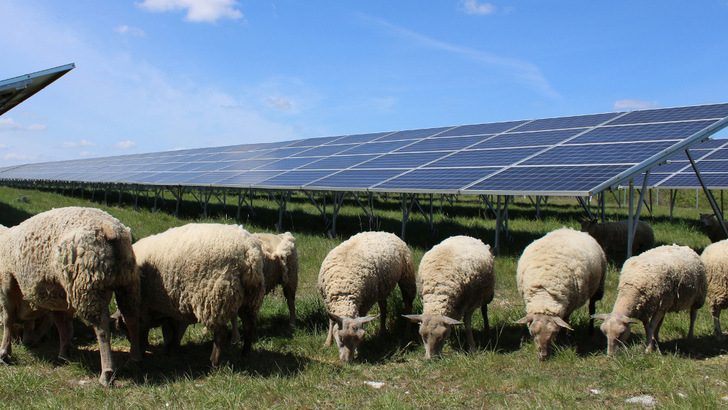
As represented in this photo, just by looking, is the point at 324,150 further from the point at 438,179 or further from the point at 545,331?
the point at 545,331

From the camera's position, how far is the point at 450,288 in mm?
5805

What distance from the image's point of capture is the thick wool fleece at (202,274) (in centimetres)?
470

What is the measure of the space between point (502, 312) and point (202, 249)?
4279mm

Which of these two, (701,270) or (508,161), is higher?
(508,161)

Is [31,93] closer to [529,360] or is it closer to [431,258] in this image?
[431,258]

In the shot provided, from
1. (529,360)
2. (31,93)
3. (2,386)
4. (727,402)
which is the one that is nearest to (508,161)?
(529,360)

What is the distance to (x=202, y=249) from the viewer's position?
476 cm

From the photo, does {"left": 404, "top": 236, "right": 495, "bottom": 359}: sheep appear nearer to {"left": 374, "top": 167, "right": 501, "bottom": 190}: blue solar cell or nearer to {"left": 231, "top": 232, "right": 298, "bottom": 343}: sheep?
{"left": 231, "top": 232, "right": 298, "bottom": 343}: sheep

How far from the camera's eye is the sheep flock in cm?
454

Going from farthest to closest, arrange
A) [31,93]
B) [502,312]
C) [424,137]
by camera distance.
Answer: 1. [424,137]
2. [31,93]
3. [502,312]

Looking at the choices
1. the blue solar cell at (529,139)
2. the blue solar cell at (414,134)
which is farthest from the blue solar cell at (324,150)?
the blue solar cell at (529,139)

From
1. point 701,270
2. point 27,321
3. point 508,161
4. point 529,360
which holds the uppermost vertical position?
point 508,161

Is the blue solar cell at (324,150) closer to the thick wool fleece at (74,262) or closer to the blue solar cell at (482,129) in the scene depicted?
the blue solar cell at (482,129)

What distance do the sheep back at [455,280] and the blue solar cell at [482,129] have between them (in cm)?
997
